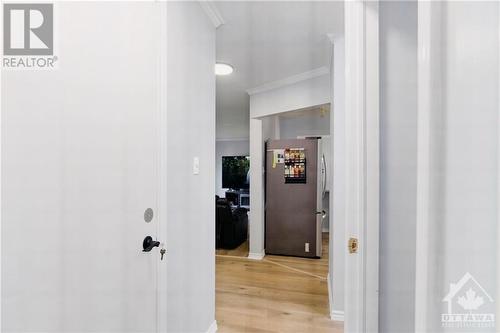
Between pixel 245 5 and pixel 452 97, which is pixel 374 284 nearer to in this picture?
pixel 452 97

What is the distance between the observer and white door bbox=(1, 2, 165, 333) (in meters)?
0.75

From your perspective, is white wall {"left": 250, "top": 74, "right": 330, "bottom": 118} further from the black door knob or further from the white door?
the black door knob

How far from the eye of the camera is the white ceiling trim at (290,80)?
313 cm

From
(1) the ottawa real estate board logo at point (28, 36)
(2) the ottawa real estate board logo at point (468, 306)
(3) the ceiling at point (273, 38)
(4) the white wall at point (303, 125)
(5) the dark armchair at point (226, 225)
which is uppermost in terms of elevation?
(3) the ceiling at point (273, 38)

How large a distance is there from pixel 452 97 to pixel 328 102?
2791mm

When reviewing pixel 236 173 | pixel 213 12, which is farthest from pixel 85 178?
pixel 236 173

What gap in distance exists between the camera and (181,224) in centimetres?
155

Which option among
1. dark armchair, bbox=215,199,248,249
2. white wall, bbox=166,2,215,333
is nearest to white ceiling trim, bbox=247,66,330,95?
white wall, bbox=166,2,215,333

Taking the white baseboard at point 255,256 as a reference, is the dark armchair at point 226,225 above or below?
above

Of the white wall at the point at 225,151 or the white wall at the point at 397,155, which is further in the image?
the white wall at the point at 225,151

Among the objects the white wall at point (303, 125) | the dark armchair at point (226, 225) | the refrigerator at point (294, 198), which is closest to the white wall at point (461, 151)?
the refrigerator at point (294, 198)

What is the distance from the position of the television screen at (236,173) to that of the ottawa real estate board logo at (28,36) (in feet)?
22.8

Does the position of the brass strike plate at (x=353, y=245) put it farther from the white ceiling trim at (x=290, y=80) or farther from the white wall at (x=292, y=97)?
the white ceiling trim at (x=290, y=80)

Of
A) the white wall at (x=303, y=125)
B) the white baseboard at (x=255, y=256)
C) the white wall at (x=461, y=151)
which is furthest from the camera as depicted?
the white wall at (x=303, y=125)
